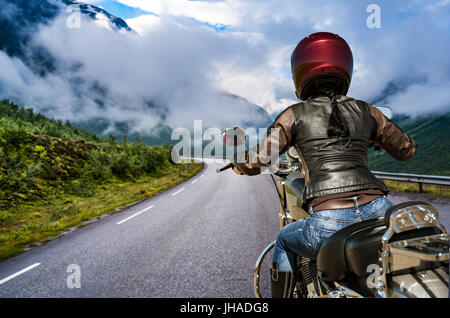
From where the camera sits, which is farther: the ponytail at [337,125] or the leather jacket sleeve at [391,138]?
the leather jacket sleeve at [391,138]

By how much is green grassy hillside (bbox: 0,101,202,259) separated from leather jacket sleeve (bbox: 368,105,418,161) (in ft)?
20.1

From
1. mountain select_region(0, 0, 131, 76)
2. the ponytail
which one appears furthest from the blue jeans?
mountain select_region(0, 0, 131, 76)

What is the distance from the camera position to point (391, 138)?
1808mm

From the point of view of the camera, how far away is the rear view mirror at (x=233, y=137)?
77.4 inches

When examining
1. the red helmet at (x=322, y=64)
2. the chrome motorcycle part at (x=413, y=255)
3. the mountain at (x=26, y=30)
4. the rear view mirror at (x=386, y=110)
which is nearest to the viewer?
the chrome motorcycle part at (x=413, y=255)

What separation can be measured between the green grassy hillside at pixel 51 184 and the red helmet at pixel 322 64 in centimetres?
581

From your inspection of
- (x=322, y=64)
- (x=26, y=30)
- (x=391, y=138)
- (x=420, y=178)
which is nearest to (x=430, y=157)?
(x=420, y=178)

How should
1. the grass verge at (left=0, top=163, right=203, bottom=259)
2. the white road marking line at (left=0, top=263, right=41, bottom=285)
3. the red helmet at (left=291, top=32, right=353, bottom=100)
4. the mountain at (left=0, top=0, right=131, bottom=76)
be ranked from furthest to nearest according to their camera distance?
the mountain at (left=0, top=0, right=131, bottom=76)
the grass verge at (left=0, top=163, right=203, bottom=259)
the white road marking line at (left=0, top=263, right=41, bottom=285)
the red helmet at (left=291, top=32, right=353, bottom=100)

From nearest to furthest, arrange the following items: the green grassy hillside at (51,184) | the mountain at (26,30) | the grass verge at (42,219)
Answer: the grass verge at (42,219)
the green grassy hillside at (51,184)
the mountain at (26,30)

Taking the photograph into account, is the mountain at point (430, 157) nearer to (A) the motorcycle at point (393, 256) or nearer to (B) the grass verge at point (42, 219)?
(B) the grass verge at point (42, 219)

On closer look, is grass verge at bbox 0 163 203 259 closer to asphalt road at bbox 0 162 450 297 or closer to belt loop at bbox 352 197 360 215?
asphalt road at bbox 0 162 450 297

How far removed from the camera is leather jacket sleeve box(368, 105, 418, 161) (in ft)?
5.75

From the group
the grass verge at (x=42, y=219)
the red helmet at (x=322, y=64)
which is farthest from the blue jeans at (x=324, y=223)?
the grass verge at (x=42, y=219)

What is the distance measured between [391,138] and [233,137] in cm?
122
